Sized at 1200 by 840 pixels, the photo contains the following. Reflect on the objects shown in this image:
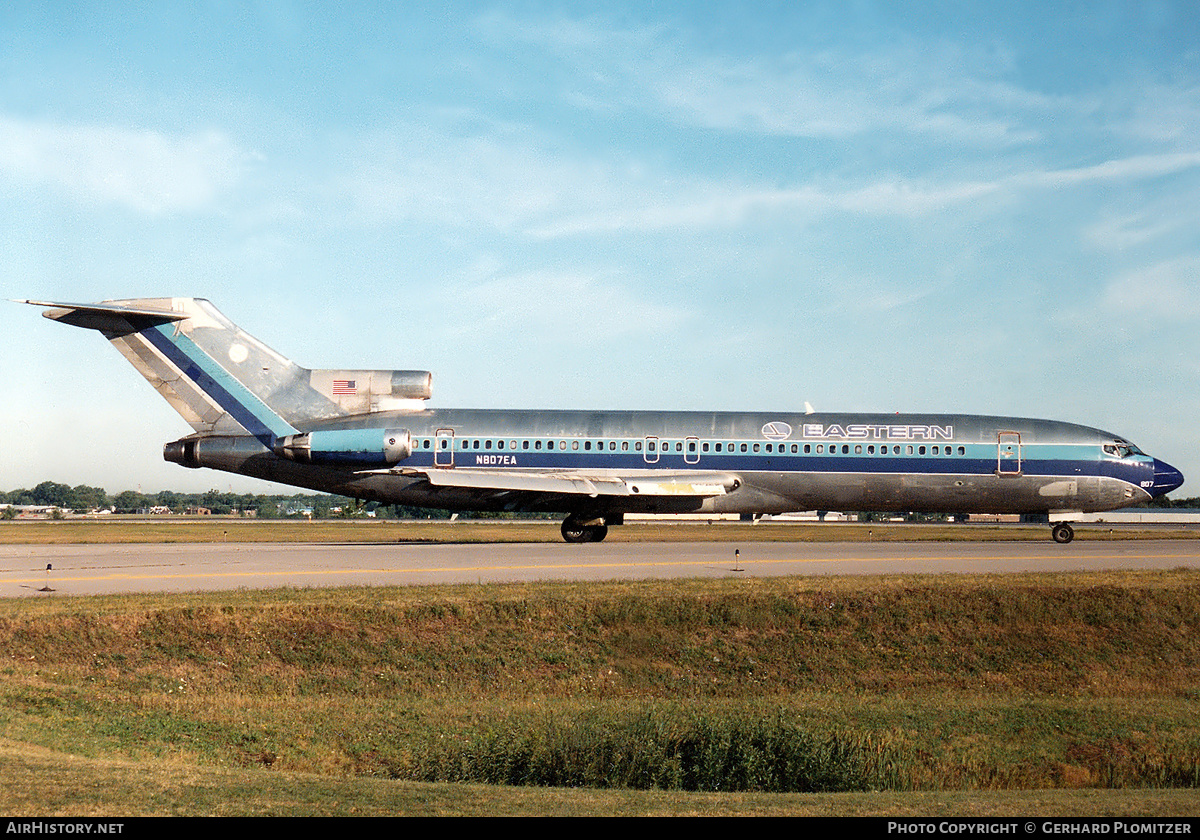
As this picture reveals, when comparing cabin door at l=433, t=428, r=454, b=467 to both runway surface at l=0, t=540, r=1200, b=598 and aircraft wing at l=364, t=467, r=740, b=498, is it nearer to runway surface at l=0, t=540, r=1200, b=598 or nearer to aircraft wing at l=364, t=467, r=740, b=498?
aircraft wing at l=364, t=467, r=740, b=498

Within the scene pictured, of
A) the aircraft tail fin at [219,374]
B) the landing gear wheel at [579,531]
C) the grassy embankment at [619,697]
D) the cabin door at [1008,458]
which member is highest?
the aircraft tail fin at [219,374]

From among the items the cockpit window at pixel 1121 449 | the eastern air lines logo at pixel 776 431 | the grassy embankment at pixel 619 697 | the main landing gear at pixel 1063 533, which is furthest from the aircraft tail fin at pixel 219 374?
the cockpit window at pixel 1121 449

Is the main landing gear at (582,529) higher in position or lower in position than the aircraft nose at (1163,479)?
lower

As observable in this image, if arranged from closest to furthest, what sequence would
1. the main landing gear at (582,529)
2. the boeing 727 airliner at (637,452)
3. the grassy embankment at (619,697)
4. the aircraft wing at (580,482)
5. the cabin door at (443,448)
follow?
the grassy embankment at (619,697)
the aircraft wing at (580,482)
the boeing 727 airliner at (637,452)
the cabin door at (443,448)
the main landing gear at (582,529)

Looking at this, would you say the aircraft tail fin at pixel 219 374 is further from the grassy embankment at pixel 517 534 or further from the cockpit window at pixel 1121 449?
the cockpit window at pixel 1121 449

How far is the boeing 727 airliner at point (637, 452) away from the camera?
110 feet

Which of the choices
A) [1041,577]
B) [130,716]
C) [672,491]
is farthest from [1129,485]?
[130,716]

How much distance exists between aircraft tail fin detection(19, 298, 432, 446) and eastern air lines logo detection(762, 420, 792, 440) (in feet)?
39.7

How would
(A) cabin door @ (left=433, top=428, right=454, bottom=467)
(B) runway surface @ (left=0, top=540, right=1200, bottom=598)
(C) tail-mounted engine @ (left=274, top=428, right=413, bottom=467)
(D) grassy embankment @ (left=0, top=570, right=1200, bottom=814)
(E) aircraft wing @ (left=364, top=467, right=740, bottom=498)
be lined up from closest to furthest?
(D) grassy embankment @ (left=0, top=570, right=1200, bottom=814) < (B) runway surface @ (left=0, top=540, right=1200, bottom=598) < (E) aircraft wing @ (left=364, top=467, right=740, bottom=498) < (C) tail-mounted engine @ (left=274, top=428, right=413, bottom=467) < (A) cabin door @ (left=433, top=428, right=454, bottom=467)

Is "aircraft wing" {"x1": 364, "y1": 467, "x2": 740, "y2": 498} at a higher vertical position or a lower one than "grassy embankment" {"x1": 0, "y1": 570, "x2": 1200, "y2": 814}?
higher

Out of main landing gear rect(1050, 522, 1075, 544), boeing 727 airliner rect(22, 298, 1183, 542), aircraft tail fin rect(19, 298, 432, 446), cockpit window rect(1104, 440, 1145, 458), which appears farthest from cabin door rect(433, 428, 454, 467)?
cockpit window rect(1104, 440, 1145, 458)

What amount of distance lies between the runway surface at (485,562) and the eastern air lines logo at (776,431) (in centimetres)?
370

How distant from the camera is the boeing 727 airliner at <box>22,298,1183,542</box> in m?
33.4
